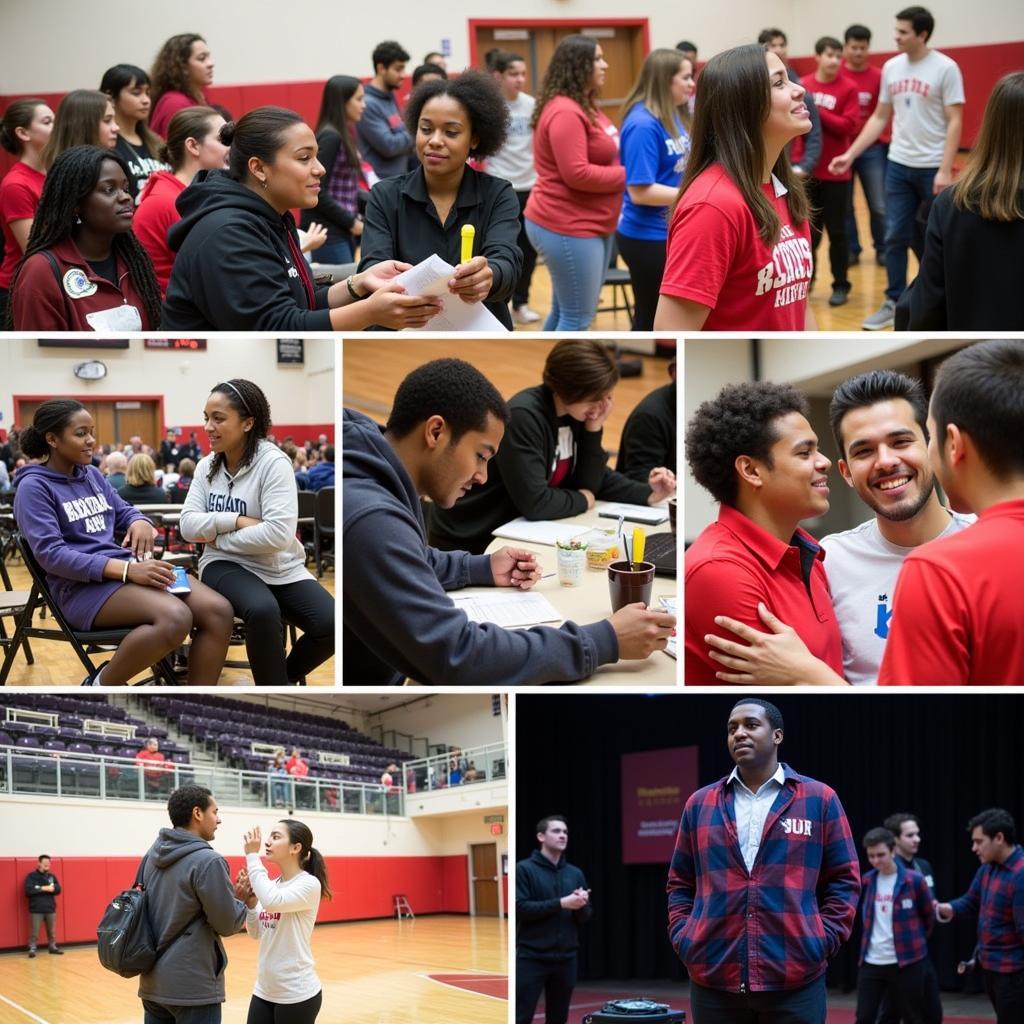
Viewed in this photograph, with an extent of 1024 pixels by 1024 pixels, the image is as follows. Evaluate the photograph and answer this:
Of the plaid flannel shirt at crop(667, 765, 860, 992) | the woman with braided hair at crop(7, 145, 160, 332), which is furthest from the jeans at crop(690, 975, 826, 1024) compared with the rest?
the woman with braided hair at crop(7, 145, 160, 332)

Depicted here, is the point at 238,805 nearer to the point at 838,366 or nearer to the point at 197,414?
the point at 197,414

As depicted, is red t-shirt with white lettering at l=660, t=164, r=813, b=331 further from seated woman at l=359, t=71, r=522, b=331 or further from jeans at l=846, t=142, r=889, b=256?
jeans at l=846, t=142, r=889, b=256

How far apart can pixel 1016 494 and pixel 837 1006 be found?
6476mm

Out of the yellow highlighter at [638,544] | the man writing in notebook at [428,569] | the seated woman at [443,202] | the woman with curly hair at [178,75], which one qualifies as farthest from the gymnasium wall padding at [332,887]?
the woman with curly hair at [178,75]

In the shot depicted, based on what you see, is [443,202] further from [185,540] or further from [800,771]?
[800,771]

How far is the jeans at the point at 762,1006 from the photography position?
247 cm

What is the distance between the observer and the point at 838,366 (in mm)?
2217

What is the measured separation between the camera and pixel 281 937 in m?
2.76

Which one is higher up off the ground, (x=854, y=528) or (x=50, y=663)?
(x=854, y=528)

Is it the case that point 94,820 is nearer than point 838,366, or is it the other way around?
point 838,366

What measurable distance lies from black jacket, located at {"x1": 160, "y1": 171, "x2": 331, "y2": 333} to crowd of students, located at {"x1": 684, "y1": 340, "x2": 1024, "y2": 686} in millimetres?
840

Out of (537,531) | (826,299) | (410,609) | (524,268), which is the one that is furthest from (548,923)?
(826,299)

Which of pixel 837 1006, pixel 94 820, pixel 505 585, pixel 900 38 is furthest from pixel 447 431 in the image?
pixel 837 1006

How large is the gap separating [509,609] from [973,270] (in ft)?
4.21
